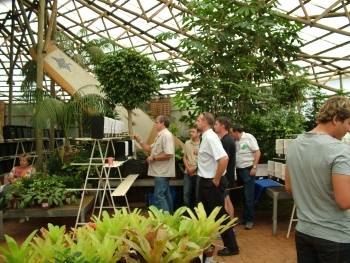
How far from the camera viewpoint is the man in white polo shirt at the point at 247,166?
503 cm

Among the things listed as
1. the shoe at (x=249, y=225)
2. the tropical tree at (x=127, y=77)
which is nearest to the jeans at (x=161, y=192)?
the shoe at (x=249, y=225)

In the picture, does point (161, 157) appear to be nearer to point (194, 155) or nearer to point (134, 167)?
point (194, 155)

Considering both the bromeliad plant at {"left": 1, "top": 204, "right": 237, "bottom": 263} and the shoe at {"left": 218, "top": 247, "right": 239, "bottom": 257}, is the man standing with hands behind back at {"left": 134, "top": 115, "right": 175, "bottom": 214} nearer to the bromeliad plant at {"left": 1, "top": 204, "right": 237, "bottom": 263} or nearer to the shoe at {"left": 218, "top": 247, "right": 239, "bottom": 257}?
the shoe at {"left": 218, "top": 247, "right": 239, "bottom": 257}

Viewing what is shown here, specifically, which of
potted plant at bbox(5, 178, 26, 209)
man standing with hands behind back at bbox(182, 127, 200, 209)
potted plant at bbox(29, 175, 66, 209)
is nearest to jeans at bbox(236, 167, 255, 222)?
man standing with hands behind back at bbox(182, 127, 200, 209)

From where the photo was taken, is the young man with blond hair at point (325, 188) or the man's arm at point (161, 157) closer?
the young man with blond hair at point (325, 188)

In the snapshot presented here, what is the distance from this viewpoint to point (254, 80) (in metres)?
6.70

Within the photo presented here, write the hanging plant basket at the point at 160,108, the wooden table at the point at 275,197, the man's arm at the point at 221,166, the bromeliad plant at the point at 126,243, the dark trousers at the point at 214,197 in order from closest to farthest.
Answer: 1. the bromeliad plant at the point at 126,243
2. the man's arm at the point at 221,166
3. the dark trousers at the point at 214,197
4. the wooden table at the point at 275,197
5. the hanging plant basket at the point at 160,108

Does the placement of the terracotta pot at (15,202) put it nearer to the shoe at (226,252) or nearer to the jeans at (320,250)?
the shoe at (226,252)

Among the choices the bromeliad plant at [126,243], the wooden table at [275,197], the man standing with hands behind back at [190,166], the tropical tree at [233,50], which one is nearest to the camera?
the bromeliad plant at [126,243]

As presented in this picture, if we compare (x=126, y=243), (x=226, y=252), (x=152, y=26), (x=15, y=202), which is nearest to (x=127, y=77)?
(x=15, y=202)

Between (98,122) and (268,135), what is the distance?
10.3 feet

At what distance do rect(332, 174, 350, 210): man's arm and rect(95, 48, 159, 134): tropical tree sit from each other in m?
4.39

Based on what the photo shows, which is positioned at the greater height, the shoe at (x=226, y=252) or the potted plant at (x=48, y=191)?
the potted plant at (x=48, y=191)

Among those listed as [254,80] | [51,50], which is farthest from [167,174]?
[51,50]
